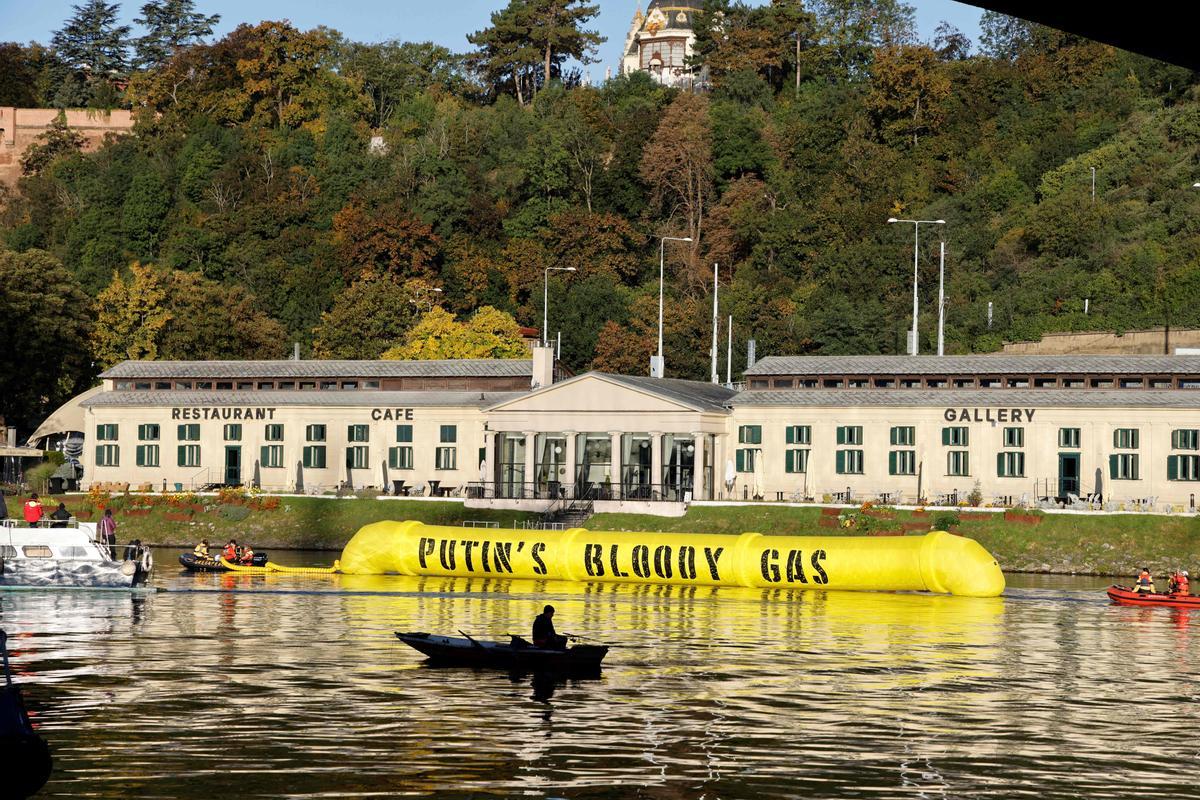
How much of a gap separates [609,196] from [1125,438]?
260ft

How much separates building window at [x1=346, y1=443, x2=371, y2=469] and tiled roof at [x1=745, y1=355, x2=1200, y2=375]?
2261 cm

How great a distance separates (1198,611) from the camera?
6088 cm

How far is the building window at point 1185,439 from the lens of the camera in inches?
3287

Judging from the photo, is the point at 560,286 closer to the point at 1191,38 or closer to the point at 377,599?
the point at 377,599

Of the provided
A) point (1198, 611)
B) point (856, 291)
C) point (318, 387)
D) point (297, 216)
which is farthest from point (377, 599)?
point (297, 216)

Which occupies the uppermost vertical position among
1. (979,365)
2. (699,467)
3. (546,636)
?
(979,365)

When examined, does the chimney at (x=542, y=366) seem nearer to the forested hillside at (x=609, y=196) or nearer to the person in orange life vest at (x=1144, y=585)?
the forested hillside at (x=609, y=196)

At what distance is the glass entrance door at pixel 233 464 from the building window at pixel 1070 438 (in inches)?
1822

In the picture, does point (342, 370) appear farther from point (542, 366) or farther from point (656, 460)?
point (656, 460)

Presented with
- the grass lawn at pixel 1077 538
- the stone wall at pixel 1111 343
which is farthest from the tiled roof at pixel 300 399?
the stone wall at pixel 1111 343

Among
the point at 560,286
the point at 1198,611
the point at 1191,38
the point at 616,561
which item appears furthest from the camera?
the point at 560,286

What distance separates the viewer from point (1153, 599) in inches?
2397

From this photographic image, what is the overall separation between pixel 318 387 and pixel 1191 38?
8586cm

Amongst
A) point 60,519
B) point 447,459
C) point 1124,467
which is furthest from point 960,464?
point 60,519
